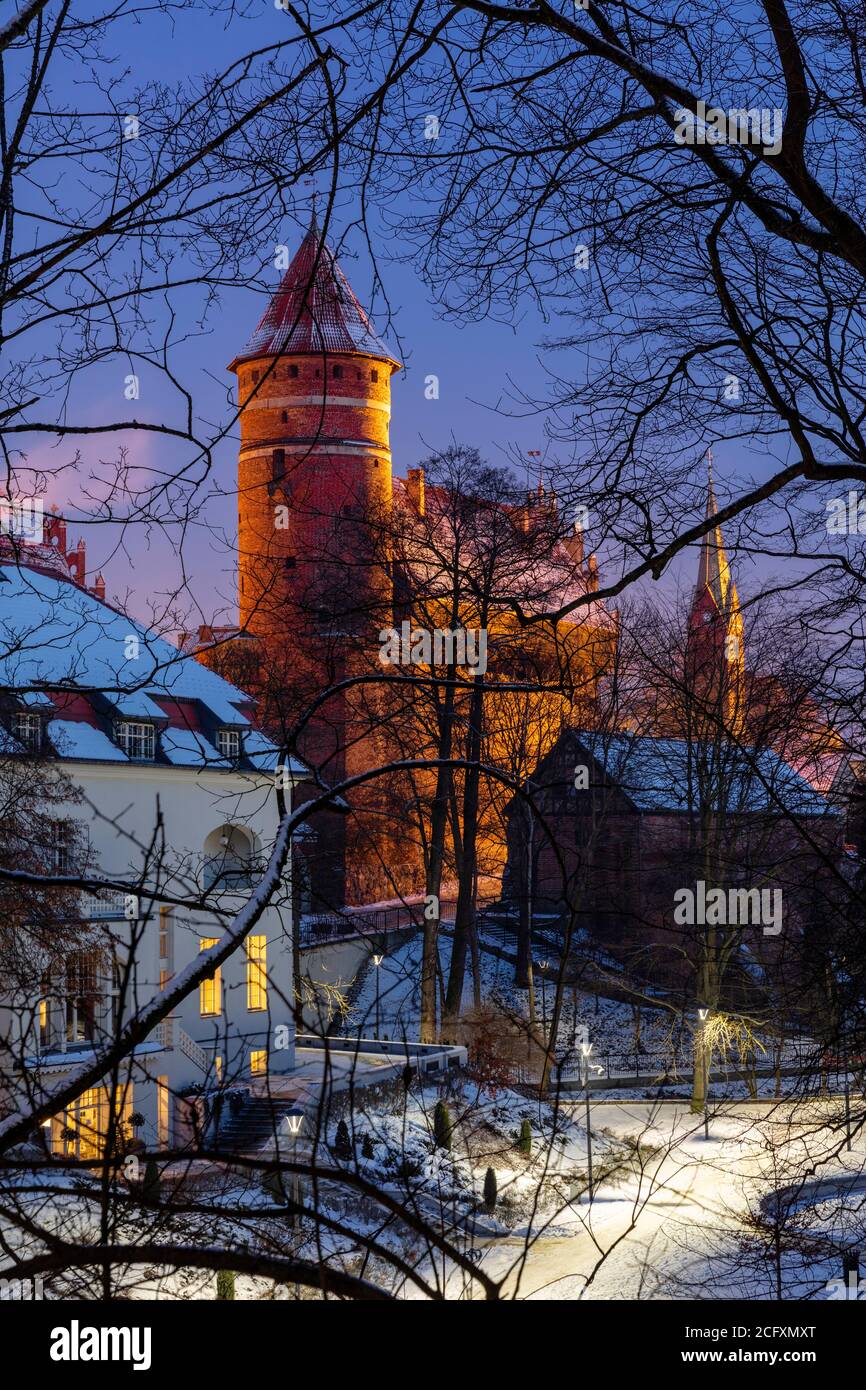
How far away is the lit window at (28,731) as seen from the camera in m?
15.3

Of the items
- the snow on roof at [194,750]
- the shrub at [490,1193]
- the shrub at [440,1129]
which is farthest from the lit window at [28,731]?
the shrub at [490,1193]

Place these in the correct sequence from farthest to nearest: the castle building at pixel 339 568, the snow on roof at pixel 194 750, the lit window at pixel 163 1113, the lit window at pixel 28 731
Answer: the lit window at pixel 28 731, the castle building at pixel 339 568, the snow on roof at pixel 194 750, the lit window at pixel 163 1113

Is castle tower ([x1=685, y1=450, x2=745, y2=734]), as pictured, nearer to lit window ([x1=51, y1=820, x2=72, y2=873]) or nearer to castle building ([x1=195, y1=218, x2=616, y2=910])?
castle building ([x1=195, y1=218, x2=616, y2=910])

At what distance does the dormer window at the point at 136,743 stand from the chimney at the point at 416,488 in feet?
19.2

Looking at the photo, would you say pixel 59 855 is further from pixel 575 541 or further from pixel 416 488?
pixel 416 488

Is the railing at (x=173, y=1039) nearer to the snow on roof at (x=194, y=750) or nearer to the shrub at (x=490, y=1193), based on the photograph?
the snow on roof at (x=194, y=750)

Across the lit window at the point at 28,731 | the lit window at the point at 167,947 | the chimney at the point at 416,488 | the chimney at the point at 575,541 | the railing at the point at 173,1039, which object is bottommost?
the railing at the point at 173,1039

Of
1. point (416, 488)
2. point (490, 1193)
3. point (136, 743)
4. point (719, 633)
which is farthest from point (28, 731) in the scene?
point (416, 488)

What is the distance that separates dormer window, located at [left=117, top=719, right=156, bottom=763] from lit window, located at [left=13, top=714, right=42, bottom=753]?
449cm

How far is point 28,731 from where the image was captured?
17938mm

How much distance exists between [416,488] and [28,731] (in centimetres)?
2131
